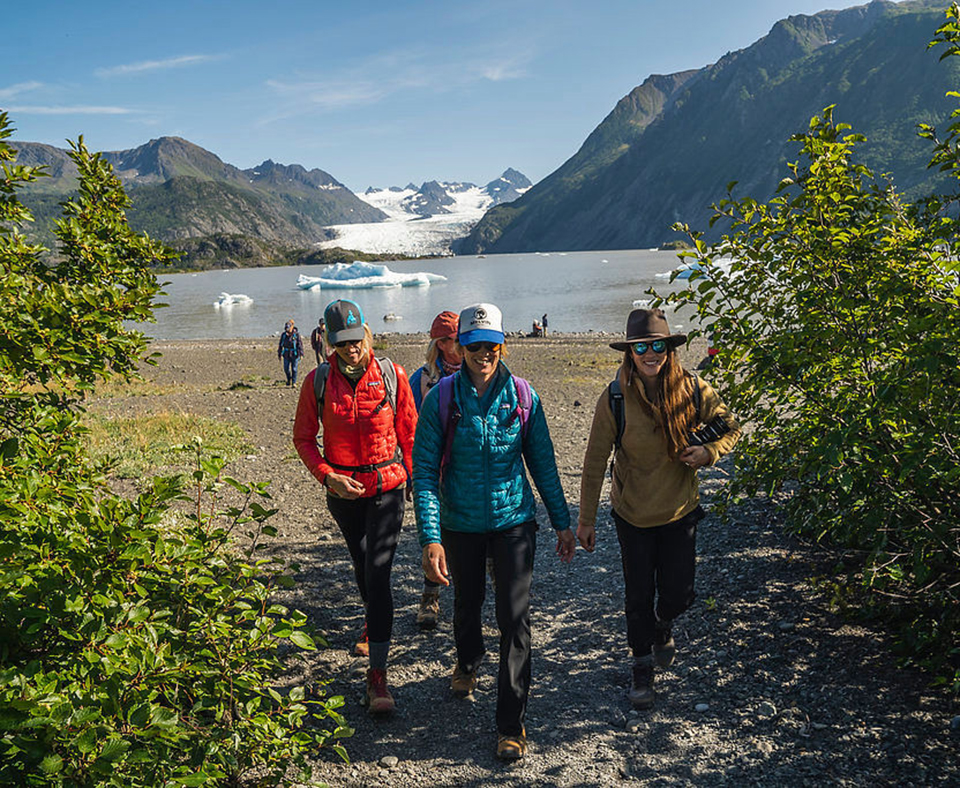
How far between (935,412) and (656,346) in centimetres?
161

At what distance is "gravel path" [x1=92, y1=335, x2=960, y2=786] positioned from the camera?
406 cm

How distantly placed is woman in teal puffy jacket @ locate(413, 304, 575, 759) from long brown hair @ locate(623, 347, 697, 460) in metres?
0.77

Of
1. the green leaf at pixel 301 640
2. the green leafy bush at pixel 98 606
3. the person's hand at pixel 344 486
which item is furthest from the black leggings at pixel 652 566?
the green leaf at pixel 301 640

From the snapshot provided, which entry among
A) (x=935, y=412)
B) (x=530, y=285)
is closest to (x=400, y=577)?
(x=935, y=412)

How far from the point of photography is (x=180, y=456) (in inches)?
469

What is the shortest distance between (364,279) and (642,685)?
122 meters

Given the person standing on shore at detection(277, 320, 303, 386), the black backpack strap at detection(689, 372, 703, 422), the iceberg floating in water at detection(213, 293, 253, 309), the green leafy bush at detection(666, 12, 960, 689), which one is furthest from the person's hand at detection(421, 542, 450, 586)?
the iceberg floating in water at detection(213, 293, 253, 309)

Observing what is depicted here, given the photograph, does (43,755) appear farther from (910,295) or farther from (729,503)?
(729,503)

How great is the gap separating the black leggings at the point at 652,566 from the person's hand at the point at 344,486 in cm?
182

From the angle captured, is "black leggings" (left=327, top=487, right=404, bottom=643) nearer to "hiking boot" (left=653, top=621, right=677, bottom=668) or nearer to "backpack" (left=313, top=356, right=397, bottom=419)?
"backpack" (left=313, top=356, right=397, bottom=419)

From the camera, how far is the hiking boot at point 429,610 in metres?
6.17

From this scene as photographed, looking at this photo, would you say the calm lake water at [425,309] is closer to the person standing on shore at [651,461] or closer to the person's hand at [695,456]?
the person standing on shore at [651,461]

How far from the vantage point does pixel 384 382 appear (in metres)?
5.15

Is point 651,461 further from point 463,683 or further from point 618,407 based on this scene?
point 463,683
